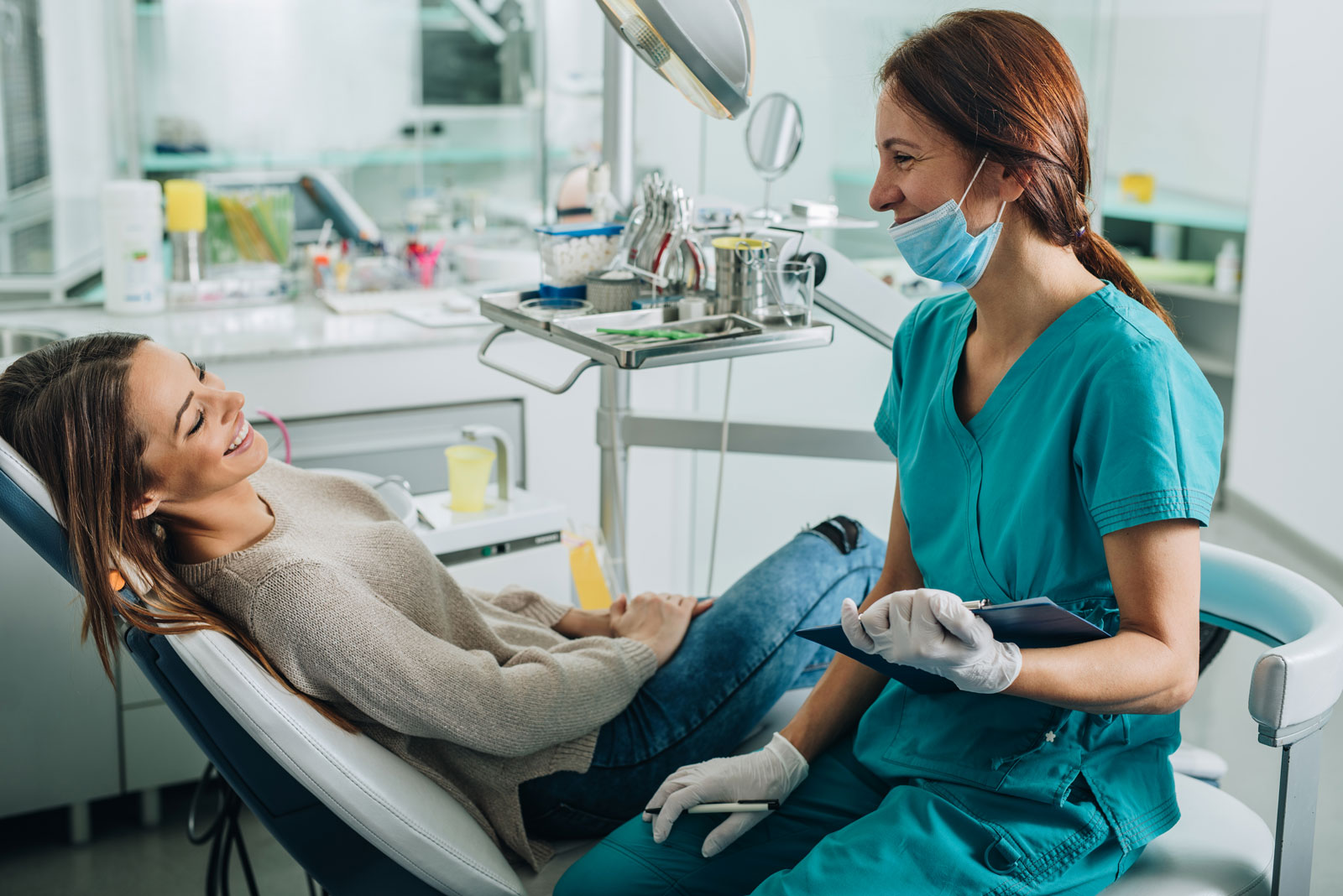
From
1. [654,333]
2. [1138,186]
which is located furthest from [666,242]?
[1138,186]

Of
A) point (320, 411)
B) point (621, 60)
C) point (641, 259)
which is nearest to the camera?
point (641, 259)

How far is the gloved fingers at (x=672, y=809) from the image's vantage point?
1180 mm

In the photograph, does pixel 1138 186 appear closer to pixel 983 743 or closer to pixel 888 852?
pixel 983 743

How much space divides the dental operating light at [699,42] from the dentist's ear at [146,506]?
686 millimetres

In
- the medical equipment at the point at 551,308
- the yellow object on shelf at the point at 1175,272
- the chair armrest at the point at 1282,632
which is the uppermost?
the medical equipment at the point at 551,308

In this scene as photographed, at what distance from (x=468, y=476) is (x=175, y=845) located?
808 mm

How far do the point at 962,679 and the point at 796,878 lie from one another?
0.24 metres

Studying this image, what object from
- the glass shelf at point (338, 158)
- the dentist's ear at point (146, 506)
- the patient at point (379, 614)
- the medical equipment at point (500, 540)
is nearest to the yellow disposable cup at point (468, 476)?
the medical equipment at point (500, 540)

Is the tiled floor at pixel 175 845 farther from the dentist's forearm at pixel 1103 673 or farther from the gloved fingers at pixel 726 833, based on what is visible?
the dentist's forearm at pixel 1103 673

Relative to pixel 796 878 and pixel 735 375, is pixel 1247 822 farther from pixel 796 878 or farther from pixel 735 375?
pixel 735 375

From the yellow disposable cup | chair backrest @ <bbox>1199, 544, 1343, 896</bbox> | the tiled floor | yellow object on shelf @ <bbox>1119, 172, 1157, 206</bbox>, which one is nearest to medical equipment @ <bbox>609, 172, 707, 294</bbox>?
the yellow disposable cup

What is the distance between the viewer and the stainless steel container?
1447 mm

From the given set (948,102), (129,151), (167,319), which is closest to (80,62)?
(129,151)

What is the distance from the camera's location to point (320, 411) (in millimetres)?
2160
